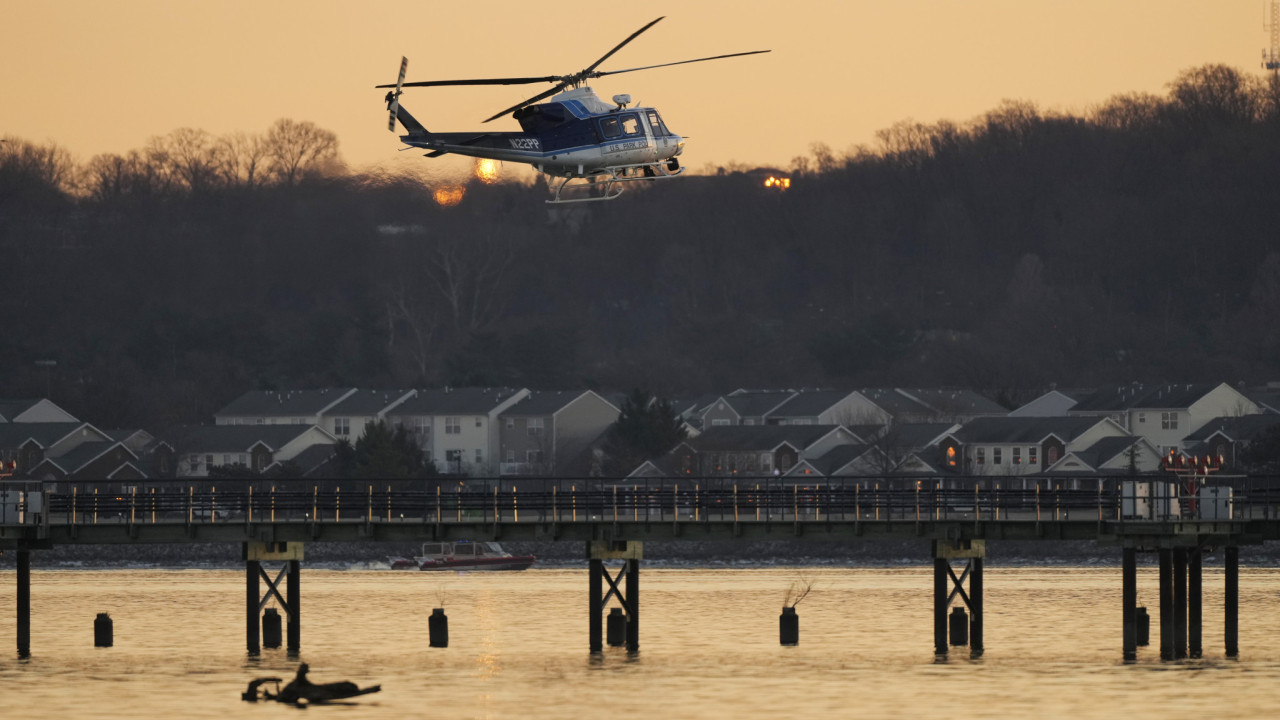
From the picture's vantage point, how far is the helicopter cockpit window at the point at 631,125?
75.0 m

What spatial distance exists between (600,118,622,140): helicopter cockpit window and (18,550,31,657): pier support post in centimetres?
2158

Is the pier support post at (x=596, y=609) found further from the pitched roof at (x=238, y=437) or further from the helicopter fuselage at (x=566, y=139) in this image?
the pitched roof at (x=238, y=437)

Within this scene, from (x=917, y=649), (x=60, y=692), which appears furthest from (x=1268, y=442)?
(x=60, y=692)

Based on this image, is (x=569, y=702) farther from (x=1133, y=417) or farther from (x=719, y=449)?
(x=1133, y=417)

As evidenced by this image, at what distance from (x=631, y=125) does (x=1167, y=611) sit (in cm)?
2180

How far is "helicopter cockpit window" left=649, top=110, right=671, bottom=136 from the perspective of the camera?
7575cm

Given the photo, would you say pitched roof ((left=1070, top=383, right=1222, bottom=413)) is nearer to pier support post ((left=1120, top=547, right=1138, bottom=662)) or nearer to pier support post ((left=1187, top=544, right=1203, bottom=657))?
pier support post ((left=1187, top=544, right=1203, bottom=657))

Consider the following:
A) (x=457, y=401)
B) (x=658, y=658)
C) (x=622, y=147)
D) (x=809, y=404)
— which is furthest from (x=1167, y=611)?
(x=457, y=401)

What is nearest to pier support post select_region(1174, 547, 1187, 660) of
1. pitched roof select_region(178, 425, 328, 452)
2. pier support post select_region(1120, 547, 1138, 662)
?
pier support post select_region(1120, 547, 1138, 662)

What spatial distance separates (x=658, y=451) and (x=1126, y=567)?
91.1m

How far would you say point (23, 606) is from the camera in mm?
73812

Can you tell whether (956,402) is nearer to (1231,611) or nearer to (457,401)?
(457,401)

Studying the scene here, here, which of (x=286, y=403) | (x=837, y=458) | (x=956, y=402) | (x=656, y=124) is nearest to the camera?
(x=656, y=124)

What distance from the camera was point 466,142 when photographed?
7369cm
